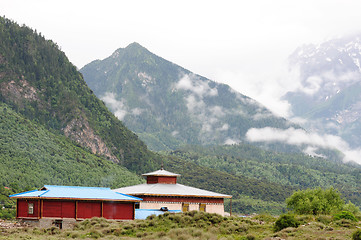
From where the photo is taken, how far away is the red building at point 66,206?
2114 inches

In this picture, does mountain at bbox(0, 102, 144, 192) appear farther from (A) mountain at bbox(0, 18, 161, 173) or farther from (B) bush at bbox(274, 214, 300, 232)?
(B) bush at bbox(274, 214, 300, 232)

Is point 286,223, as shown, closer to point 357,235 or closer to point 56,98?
point 357,235

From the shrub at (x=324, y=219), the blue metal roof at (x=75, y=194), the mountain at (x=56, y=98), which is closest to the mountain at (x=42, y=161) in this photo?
the mountain at (x=56, y=98)

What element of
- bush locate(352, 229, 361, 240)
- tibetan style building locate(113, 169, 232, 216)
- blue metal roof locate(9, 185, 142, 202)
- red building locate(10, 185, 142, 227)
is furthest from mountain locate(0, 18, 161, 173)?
bush locate(352, 229, 361, 240)

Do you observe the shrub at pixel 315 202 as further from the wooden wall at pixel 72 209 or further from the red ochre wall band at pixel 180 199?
the wooden wall at pixel 72 209

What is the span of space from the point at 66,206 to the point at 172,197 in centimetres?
1563

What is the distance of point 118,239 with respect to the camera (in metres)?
44.6

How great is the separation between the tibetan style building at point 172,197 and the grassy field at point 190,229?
1294 centimetres

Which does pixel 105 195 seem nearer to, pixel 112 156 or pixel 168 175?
pixel 168 175

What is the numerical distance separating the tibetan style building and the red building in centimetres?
875

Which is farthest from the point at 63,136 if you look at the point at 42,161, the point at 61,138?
the point at 42,161

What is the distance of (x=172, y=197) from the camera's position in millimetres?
66750

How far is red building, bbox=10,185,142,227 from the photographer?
53.7 m

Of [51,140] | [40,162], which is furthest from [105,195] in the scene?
[51,140]
